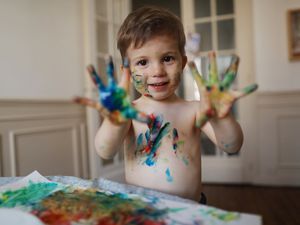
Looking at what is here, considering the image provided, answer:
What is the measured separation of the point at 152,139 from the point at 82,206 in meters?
0.26

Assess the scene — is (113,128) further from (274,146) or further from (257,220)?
(274,146)

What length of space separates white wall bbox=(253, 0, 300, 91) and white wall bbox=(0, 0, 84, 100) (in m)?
1.54

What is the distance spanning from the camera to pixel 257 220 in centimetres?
39

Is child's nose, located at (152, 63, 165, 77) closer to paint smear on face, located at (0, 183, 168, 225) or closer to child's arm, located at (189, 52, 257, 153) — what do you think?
child's arm, located at (189, 52, 257, 153)

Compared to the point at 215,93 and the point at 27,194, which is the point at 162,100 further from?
the point at 27,194

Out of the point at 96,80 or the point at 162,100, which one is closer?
the point at 96,80

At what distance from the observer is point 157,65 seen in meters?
0.62

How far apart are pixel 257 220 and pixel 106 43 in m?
2.27

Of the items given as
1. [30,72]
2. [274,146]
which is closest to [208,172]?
[274,146]

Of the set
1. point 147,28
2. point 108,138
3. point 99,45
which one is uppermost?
point 99,45

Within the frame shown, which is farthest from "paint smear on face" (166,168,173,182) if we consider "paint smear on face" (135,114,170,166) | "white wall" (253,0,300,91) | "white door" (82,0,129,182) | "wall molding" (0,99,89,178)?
"white wall" (253,0,300,91)

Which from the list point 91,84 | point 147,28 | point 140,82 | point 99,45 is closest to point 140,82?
point 140,82

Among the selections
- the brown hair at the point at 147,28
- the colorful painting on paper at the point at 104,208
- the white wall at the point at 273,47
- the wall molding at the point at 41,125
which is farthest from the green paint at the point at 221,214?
the white wall at the point at 273,47

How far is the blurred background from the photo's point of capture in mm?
1706
